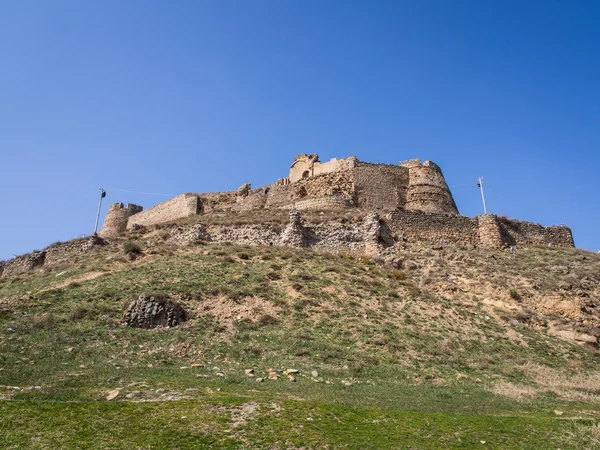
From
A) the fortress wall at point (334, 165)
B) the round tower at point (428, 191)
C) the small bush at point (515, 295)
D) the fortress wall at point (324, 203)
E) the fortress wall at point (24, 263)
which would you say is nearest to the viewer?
the small bush at point (515, 295)

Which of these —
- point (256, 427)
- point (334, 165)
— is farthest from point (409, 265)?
point (256, 427)

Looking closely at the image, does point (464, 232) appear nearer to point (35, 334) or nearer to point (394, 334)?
point (394, 334)

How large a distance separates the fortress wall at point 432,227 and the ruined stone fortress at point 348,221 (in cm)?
6

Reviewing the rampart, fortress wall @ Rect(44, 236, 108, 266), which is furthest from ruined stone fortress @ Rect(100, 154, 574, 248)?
the rampart

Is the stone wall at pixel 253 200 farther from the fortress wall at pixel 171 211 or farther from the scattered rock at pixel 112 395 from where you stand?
the scattered rock at pixel 112 395

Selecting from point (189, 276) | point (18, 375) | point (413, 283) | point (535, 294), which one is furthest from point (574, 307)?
point (18, 375)

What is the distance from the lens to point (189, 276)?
20031 millimetres

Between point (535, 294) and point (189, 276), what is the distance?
15281 mm

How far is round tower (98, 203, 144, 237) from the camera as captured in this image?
1820 inches

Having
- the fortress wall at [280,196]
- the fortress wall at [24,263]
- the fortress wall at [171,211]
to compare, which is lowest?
the fortress wall at [24,263]

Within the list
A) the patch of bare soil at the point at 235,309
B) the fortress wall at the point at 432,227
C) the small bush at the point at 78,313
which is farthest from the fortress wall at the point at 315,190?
the small bush at the point at 78,313

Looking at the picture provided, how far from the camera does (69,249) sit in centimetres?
2839

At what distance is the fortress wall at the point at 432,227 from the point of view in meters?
28.1

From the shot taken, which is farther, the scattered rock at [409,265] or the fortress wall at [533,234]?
the fortress wall at [533,234]
